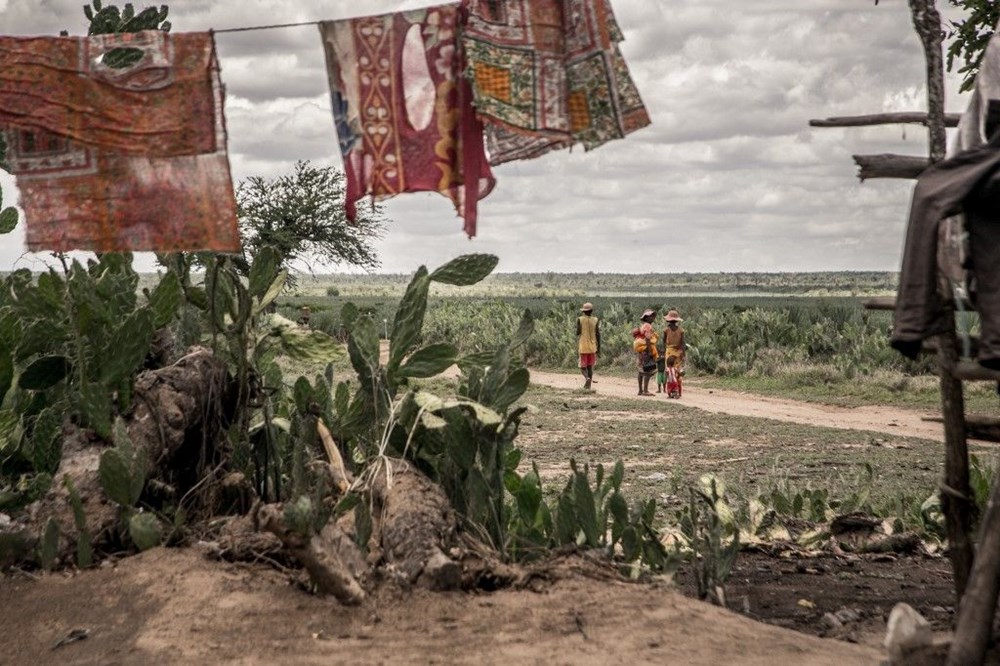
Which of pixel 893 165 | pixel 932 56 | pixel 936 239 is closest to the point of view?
pixel 936 239

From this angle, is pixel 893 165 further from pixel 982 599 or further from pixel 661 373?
pixel 661 373

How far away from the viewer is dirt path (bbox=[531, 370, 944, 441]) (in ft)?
52.0

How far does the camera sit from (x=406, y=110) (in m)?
6.26

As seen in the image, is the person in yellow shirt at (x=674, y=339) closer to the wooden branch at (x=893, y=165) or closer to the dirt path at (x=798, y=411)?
the dirt path at (x=798, y=411)

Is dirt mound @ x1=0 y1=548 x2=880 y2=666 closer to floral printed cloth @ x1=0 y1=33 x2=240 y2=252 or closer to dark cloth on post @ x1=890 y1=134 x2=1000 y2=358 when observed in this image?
dark cloth on post @ x1=890 y1=134 x2=1000 y2=358

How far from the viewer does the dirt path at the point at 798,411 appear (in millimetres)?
15836

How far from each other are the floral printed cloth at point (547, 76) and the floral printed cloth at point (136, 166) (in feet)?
4.17

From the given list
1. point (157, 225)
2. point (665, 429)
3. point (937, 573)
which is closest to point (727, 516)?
point (937, 573)

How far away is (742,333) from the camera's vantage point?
84.1 feet

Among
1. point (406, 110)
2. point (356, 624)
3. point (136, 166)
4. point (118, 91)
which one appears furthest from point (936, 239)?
point (118, 91)

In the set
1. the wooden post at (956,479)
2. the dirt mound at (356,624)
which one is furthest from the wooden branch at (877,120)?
the dirt mound at (356,624)

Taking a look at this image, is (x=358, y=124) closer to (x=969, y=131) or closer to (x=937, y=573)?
(x=969, y=131)

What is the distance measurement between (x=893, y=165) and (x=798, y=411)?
12878mm

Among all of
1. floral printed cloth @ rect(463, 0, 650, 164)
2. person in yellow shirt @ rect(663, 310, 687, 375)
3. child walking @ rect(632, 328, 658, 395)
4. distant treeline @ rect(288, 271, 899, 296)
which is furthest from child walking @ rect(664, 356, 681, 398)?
distant treeline @ rect(288, 271, 899, 296)
